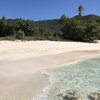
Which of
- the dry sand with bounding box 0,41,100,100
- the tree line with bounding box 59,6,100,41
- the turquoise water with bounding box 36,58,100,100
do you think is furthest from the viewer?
the tree line with bounding box 59,6,100,41

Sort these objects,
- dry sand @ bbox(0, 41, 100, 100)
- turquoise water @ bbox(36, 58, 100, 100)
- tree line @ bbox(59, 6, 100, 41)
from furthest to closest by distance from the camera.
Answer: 1. tree line @ bbox(59, 6, 100, 41)
2. dry sand @ bbox(0, 41, 100, 100)
3. turquoise water @ bbox(36, 58, 100, 100)

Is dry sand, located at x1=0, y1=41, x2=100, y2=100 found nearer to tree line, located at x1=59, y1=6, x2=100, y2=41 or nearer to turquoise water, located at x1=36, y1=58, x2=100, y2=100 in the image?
turquoise water, located at x1=36, y1=58, x2=100, y2=100

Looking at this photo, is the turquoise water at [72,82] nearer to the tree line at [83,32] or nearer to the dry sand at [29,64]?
the dry sand at [29,64]

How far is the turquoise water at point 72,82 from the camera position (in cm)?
1104

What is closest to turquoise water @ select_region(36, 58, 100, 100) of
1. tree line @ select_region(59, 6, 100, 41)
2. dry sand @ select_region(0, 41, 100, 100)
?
dry sand @ select_region(0, 41, 100, 100)

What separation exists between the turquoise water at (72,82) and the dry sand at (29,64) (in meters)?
0.44

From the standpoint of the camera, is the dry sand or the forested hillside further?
the forested hillside

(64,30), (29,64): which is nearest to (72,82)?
(29,64)

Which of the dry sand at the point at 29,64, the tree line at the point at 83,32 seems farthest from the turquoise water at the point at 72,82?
the tree line at the point at 83,32

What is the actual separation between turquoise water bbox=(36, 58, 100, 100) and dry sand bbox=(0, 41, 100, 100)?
438mm

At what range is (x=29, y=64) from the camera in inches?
688

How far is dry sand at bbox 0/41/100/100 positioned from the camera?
442 inches

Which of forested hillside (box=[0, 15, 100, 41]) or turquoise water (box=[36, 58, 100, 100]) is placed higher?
forested hillside (box=[0, 15, 100, 41])

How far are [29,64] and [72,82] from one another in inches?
193
